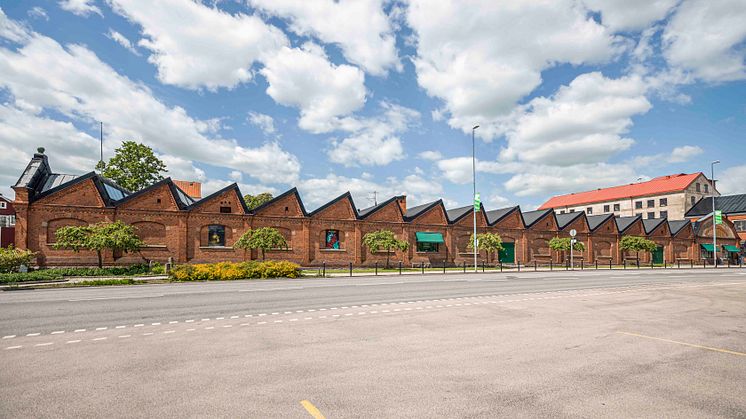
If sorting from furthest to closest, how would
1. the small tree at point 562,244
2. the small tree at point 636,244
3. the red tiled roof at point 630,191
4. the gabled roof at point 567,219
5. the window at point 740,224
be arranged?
the red tiled roof at point 630,191 < the window at point 740,224 < the gabled roof at point 567,219 < the small tree at point 636,244 < the small tree at point 562,244

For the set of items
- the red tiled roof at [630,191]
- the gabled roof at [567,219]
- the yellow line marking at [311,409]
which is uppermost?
the red tiled roof at [630,191]

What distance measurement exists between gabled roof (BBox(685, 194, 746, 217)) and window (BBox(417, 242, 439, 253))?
61.3 meters

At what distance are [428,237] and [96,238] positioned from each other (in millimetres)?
28461

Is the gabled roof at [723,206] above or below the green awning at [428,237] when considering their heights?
above

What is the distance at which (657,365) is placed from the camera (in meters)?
6.25

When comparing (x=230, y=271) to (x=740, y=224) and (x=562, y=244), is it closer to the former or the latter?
(x=562, y=244)

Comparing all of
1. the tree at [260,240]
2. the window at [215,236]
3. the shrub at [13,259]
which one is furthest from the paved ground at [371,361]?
the window at [215,236]

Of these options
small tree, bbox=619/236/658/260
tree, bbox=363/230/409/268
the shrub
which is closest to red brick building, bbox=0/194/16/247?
the shrub

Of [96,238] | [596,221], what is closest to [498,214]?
[596,221]

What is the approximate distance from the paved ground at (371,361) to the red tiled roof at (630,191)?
80628mm

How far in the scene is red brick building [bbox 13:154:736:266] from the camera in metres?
27.4

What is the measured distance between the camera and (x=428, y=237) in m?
39.4

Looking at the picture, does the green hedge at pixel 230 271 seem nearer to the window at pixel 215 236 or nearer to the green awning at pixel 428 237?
the window at pixel 215 236

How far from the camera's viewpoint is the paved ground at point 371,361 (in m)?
4.62
